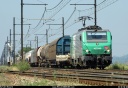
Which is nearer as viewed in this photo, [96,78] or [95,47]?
[96,78]

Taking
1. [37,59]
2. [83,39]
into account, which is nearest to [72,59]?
[83,39]

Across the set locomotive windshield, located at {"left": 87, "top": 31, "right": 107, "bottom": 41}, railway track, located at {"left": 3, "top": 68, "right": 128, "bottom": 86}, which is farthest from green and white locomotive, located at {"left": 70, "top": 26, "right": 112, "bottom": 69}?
railway track, located at {"left": 3, "top": 68, "right": 128, "bottom": 86}

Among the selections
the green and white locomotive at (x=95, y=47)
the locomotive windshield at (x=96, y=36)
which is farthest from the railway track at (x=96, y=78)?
the locomotive windshield at (x=96, y=36)

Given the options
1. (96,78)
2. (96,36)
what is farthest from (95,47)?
(96,78)

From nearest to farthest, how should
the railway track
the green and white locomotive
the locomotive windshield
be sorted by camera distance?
the railway track < the green and white locomotive < the locomotive windshield

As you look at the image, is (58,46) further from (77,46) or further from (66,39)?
(77,46)

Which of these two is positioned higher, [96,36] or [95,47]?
[96,36]

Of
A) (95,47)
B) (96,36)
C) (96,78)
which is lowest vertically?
(96,78)

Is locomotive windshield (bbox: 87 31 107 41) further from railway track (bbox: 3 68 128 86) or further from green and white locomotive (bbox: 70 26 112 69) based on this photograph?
railway track (bbox: 3 68 128 86)

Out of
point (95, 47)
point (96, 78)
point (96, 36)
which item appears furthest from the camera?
point (96, 36)

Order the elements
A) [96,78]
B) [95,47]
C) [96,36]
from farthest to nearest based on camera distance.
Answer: [96,36], [95,47], [96,78]

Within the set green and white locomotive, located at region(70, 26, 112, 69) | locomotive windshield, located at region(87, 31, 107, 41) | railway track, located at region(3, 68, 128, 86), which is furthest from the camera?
locomotive windshield, located at region(87, 31, 107, 41)

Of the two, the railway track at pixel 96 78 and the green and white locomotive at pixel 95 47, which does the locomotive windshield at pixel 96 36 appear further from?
the railway track at pixel 96 78

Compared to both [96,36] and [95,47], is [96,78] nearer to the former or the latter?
[95,47]
